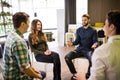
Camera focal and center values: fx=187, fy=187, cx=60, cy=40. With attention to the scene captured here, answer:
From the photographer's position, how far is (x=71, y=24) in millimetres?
6559

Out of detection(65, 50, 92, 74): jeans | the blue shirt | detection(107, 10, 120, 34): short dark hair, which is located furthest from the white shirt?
the blue shirt

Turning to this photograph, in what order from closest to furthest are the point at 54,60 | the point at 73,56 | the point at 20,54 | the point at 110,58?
the point at 110,58
the point at 20,54
the point at 54,60
the point at 73,56

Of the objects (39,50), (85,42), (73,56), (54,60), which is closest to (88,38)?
(85,42)

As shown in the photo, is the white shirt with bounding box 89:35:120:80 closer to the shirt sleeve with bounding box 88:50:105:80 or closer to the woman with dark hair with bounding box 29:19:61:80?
the shirt sleeve with bounding box 88:50:105:80

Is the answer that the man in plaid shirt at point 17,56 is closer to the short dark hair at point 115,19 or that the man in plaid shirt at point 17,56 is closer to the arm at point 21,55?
the arm at point 21,55

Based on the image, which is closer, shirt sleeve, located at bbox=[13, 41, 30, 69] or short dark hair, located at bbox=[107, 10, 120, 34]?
short dark hair, located at bbox=[107, 10, 120, 34]

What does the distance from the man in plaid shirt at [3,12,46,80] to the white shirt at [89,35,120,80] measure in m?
0.81

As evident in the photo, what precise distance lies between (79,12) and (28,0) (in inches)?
92.5

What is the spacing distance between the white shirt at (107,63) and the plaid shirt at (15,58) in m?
0.81

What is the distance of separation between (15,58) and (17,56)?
2.9 inches

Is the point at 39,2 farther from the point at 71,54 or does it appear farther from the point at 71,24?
the point at 71,54

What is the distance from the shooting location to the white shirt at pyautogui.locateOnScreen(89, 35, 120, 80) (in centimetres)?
126

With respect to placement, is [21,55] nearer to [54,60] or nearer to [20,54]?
[20,54]

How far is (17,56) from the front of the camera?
6.02 feet
